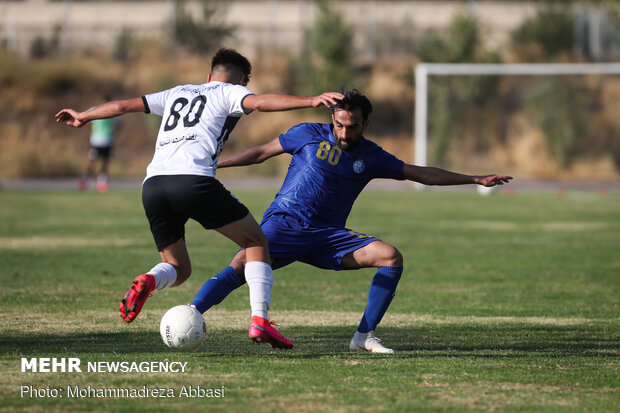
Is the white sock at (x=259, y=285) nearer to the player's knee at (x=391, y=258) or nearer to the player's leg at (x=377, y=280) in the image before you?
the player's leg at (x=377, y=280)

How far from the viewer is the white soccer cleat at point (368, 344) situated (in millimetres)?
6344

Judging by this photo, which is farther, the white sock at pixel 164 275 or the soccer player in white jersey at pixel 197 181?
the white sock at pixel 164 275

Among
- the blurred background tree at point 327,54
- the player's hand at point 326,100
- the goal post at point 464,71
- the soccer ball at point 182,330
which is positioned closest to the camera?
the player's hand at point 326,100

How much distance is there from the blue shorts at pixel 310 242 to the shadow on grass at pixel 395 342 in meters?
0.64

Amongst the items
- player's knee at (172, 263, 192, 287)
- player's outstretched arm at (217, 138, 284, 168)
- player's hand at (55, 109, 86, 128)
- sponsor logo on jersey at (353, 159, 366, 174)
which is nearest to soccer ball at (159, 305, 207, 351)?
player's knee at (172, 263, 192, 287)

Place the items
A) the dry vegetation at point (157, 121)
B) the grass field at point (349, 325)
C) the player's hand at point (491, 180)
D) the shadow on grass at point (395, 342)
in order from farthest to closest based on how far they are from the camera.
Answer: the dry vegetation at point (157, 121), the player's hand at point (491, 180), the shadow on grass at point (395, 342), the grass field at point (349, 325)

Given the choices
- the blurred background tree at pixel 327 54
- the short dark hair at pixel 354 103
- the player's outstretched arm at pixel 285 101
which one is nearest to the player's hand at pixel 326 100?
the player's outstretched arm at pixel 285 101

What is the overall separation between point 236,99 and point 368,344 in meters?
1.93

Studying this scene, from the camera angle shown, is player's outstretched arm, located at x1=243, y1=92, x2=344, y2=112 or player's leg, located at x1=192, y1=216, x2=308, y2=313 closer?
player's outstretched arm, located at x1=243, y1=92, x2=344, y2=112

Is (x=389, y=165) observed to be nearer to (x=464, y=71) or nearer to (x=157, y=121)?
(x=464, y=71)

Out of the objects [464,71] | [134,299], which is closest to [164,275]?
[134,299]

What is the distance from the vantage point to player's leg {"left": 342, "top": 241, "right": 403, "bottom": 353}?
6.47m

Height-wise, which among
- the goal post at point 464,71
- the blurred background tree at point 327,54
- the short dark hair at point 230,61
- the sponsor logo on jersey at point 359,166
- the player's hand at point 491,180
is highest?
the blurred background tree at point 327,54

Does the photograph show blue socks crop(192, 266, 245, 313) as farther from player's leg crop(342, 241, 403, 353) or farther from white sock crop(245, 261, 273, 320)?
player's leg crop(342, 241, 403, 353)
